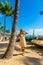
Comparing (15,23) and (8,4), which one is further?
(8,4)

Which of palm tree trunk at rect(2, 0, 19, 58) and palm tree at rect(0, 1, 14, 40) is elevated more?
palm tree at rect(0, 1, 14, 40)

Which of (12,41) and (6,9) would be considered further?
(6,9)

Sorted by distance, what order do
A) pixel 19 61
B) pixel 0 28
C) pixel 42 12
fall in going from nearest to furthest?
pixel 19 61 < pixel 42 12 < pixel 0 28

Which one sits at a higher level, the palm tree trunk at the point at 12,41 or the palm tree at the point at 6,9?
the palm tree at the point at 6,9

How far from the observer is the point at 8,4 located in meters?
43.6

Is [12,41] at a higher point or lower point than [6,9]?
lower

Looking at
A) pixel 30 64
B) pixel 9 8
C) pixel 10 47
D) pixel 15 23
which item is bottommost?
pixel 30 64

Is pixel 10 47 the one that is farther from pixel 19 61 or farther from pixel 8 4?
pixel 8 4

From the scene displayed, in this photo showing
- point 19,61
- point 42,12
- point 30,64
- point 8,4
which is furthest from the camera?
point 8,4

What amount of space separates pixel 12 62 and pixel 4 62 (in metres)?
0.40

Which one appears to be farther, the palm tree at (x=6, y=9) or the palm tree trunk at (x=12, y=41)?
the palm tree at (x=6, y=9)

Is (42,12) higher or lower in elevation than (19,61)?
higher

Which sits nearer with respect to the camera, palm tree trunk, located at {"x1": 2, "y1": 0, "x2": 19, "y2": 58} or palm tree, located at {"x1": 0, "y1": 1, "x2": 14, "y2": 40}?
palm tree trunk, located at {"x1": 2, "y1": 0, "x2": 19, "y2": 58}

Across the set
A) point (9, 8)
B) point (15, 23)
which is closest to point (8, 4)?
point (9, 8)
